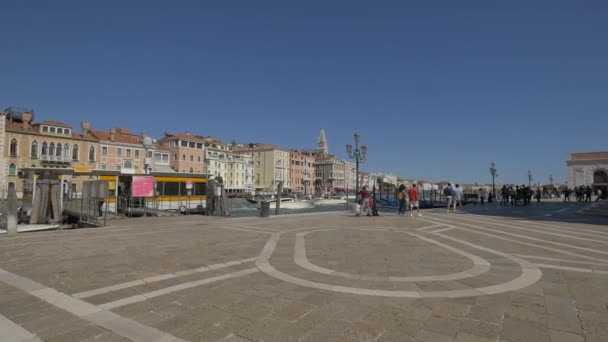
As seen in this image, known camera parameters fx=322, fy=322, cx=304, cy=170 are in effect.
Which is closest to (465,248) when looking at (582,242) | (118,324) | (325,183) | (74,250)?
(582,242)

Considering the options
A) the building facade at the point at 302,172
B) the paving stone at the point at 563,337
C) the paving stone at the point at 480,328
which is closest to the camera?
the paving stone at the point at 563,337

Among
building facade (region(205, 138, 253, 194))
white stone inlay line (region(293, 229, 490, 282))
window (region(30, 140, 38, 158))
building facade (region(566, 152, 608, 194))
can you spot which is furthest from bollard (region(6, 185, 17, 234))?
building facade (region(566, 152, 608, 194))

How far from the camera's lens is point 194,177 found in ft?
88.6

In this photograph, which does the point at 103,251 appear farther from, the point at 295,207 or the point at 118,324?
the point at 295,207

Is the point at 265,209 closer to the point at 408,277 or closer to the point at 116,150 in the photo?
the point at 408,277

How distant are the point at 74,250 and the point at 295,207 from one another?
51257mm

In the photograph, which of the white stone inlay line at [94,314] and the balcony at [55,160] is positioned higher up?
the balcony at [55,160]

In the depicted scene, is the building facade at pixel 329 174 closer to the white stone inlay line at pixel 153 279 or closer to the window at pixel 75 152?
the window at pixel 75 152

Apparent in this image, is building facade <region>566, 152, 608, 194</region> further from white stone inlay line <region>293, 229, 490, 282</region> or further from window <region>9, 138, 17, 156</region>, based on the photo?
window <region>9, 138, 17, 156</region>

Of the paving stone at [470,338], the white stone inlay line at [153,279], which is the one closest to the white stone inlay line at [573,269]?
the paving stone at [470,338]

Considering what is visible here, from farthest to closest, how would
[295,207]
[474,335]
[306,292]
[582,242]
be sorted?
[295,207], [582,242], [306,292], [474,335]

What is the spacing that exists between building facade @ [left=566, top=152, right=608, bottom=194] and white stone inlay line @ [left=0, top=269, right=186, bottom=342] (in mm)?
81733

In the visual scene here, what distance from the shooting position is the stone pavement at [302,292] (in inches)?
124

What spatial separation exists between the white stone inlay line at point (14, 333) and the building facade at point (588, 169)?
82.5 metres
